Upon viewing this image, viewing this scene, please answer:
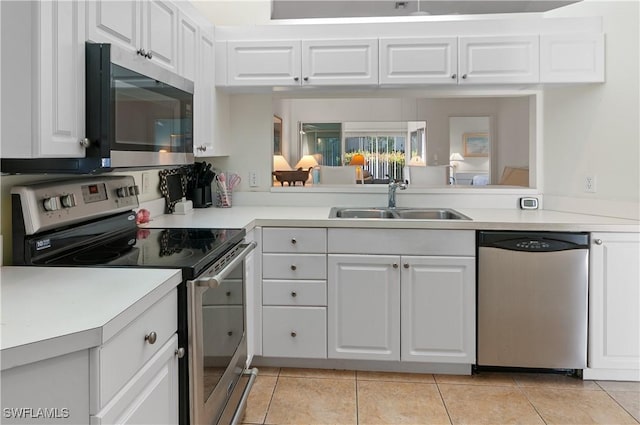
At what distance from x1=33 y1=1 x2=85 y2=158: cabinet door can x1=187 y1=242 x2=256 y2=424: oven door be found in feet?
1.86

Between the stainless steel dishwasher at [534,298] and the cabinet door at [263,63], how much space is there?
147cm

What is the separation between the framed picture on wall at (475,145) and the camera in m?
5.84

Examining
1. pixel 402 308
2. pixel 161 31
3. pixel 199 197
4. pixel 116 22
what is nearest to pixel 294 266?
pixel 402 308

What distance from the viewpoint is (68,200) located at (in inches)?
67.3

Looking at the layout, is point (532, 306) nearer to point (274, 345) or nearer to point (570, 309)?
point (570, 309)

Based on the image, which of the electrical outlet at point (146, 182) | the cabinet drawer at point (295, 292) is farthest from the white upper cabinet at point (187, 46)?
the cabinet drawer at point (295, 292)

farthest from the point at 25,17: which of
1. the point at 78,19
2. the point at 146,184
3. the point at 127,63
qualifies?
the point at 146,184

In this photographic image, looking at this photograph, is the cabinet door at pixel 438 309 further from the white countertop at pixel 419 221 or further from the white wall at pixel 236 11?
the white wall at pixel 236 11

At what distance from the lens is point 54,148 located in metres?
1.37

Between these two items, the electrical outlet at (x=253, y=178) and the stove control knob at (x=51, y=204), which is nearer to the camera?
the stove control knob at (x=51, y=204)

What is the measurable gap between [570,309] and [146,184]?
7.81 feet

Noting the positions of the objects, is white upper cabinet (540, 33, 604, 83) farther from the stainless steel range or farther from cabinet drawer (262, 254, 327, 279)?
the stainless steel range

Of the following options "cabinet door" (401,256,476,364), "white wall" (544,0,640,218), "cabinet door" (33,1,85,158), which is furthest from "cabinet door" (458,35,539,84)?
"cabinet door" (33,1,85,158)

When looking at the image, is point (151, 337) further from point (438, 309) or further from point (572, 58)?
point (572, 58)
